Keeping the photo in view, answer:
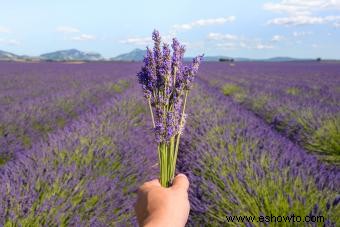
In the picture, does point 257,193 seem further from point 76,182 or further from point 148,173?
point 148,173

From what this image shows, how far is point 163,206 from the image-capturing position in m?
1.10

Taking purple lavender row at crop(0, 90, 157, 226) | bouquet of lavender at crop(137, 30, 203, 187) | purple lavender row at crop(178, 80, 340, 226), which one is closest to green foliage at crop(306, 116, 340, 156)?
purple lavender row at crop(178, 80, 340, 226)

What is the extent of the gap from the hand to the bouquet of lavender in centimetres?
14

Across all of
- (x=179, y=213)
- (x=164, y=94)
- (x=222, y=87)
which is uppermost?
(x=164, y=94)

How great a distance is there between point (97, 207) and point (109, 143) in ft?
4.81

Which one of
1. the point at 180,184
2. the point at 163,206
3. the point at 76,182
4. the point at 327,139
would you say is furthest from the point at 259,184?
the point at 327,139

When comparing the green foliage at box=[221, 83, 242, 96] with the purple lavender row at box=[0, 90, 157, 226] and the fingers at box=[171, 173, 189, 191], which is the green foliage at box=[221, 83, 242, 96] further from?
the fingers at box=[171, 173, 189, 191]

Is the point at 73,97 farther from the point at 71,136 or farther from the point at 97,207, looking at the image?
the point at 97,207

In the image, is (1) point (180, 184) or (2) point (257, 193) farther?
(2) point (257, 193)

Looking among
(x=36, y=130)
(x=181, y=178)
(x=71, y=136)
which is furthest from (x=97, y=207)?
(x=36, y=130)

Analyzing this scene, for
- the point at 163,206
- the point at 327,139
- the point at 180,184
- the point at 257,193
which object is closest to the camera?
the point at 163,206

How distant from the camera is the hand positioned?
108 centimetres

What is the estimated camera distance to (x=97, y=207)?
2.44 meters

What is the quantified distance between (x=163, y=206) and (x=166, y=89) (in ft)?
1.39
